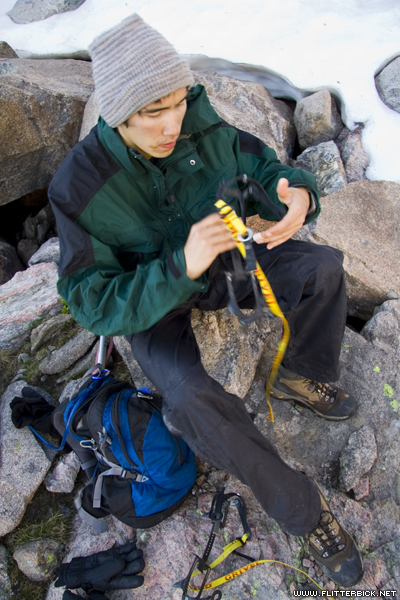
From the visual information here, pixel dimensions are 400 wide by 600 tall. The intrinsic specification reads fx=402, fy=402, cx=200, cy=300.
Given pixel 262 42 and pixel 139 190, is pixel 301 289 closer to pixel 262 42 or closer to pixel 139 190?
pixel 139 190

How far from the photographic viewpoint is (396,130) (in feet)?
16.3

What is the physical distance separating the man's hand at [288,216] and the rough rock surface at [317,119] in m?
2.94

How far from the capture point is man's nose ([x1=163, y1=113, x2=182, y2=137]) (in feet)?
7.83

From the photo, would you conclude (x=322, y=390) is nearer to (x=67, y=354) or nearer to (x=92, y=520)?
(x=92, y=520)

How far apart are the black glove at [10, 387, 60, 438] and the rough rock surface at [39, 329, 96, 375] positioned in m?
0.35

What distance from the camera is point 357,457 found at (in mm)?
3219

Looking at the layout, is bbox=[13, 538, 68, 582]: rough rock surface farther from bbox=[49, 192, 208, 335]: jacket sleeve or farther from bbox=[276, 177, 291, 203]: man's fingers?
bbox=[276, 177, 291, 203]: man's fingers

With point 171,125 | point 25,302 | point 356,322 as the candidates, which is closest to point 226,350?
Result: point 356,322

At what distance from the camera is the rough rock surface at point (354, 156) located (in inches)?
191

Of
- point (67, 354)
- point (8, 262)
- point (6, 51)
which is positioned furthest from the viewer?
point (6, 51)

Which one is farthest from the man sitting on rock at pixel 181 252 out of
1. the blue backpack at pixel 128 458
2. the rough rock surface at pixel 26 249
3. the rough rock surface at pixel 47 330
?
the rough rock surface at pixel 26 249

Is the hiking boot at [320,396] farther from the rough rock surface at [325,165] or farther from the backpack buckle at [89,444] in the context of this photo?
the rough rock surface at [325,165]

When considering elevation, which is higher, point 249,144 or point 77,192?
point 77,192

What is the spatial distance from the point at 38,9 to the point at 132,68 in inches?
285
